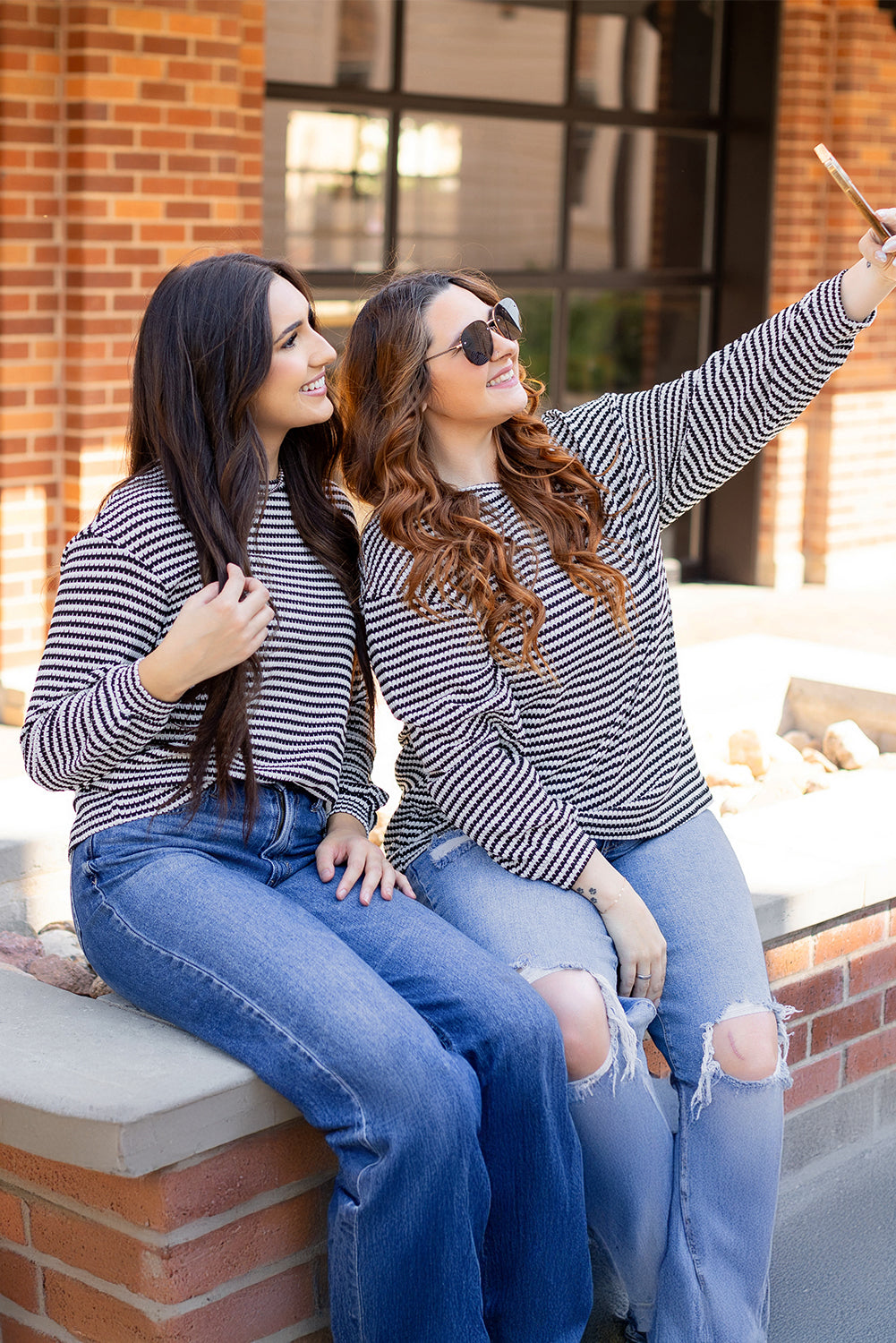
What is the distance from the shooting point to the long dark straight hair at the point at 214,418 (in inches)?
92.1

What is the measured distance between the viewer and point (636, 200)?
8312mm

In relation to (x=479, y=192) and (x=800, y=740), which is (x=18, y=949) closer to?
(x=800, y=740)

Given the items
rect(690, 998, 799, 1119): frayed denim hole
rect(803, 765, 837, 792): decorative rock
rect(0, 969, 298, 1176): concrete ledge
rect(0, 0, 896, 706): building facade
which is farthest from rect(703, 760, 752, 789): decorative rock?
rect(0, 969, 298, 1176): concrete ledge

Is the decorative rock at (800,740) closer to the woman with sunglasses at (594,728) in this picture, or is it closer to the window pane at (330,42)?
the woman with sunglasses at (594,728)

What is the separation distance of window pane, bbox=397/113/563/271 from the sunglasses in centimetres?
465

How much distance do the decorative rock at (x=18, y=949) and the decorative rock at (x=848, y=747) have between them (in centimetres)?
221

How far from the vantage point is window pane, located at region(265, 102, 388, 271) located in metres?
6.70

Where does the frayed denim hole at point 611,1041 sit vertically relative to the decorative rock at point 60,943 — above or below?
above

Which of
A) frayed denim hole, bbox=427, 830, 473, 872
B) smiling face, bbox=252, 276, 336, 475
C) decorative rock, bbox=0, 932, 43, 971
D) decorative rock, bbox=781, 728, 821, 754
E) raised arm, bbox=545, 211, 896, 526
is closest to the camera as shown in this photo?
smiling face, bbox=252, 276, 336, 475

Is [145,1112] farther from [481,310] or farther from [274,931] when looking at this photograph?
[481,310]

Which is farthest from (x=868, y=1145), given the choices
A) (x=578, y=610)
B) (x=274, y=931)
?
(x=274, y=931)

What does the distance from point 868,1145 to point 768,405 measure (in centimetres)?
155

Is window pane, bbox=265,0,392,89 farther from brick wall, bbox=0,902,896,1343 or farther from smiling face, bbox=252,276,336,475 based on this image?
brick wall, bbox=0,902,896,1343

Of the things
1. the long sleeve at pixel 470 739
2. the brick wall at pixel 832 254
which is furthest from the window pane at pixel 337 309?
the long sleeve at pixel 470 739
